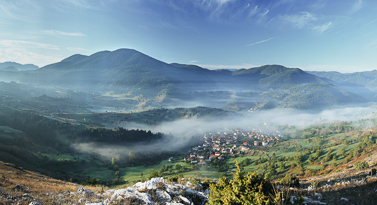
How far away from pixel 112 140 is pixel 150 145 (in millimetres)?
32631

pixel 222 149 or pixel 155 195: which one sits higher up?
pixel 155 195

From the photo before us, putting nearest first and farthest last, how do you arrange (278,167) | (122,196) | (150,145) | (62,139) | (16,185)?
(122,196) < (16,185) < (278,167) < (62,139) < (150,145)

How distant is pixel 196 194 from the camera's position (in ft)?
47.1

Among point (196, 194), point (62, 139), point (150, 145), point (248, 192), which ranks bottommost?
point (150, 145)

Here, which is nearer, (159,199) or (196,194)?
(159,199)

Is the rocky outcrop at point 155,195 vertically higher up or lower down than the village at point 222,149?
higher up

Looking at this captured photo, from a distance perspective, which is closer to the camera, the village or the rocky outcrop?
the rocky outcrop

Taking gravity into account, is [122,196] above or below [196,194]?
above

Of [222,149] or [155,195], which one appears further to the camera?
[222,149]

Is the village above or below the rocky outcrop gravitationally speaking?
below

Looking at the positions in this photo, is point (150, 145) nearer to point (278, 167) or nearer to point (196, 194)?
point (278, 167)

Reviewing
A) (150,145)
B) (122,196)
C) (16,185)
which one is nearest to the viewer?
(122,196)

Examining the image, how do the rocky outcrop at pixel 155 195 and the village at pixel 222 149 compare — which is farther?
the village at pixel 222 149

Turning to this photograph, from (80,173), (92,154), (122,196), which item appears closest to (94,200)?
(122,196)
